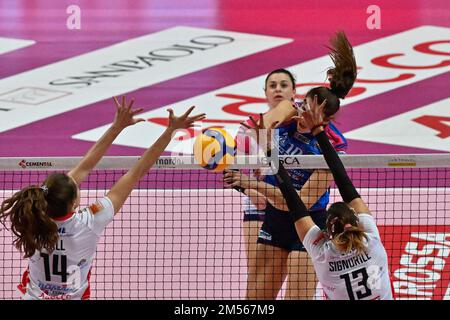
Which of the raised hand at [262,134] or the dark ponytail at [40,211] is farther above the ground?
the raised hand at [262,134]

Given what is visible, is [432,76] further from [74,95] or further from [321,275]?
[321,275]

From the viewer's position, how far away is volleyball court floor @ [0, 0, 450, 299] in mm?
8273

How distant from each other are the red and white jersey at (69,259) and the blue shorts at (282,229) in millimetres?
2018

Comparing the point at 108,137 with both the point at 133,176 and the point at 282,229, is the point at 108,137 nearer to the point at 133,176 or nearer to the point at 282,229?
the point at 133,176

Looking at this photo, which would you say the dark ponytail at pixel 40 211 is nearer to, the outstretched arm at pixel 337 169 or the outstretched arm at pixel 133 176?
the outstretched arm at pixel 133 176

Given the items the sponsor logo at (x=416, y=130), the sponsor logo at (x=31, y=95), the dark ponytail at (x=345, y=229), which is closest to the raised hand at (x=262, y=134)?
the dark ponytail at (x=345, y=229)

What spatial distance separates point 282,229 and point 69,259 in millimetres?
2254

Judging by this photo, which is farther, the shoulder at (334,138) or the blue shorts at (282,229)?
the blue shorts at (282,229)

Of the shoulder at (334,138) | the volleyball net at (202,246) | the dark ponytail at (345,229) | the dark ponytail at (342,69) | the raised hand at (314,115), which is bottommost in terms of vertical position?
the volleyball net at (202,246)

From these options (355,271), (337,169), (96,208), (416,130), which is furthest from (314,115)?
(416,130)

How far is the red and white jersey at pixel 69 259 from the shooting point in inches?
205

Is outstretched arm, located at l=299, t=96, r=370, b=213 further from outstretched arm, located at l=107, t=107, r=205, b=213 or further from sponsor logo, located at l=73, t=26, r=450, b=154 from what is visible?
sponsor logo, located at l=73, t=26, r=450, b=154
